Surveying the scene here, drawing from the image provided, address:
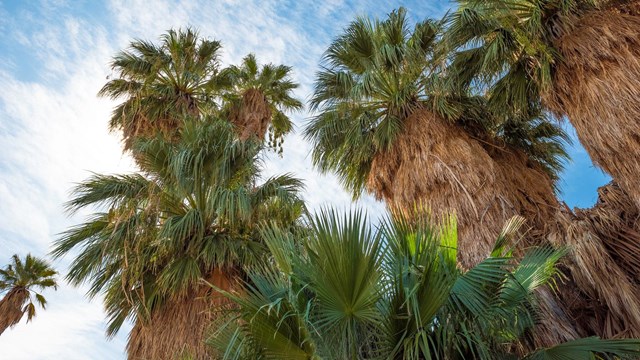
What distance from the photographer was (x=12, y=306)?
57.9ft

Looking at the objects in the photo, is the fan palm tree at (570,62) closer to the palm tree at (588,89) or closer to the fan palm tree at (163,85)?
the palm tree at (588,89)

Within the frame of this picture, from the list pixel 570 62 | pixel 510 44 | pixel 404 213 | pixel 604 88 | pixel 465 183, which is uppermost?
pixel 510 44

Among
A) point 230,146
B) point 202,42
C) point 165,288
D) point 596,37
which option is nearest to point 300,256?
point 165,288

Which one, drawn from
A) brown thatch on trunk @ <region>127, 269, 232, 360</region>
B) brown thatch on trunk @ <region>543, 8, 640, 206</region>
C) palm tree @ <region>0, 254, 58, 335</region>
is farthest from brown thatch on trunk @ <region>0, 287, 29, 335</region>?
brown thatch on trunk @ <region>543, 8, 640, 206</region>

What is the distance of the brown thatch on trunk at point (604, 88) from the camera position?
225 inches

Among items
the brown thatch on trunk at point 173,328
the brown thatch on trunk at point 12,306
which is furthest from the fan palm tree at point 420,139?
the brown thatch on trunk at point 12,306

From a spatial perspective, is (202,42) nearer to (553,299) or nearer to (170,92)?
(170,92)

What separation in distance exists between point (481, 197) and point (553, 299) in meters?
1.89

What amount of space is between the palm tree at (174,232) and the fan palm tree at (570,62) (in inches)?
160

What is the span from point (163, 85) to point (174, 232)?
5410 millimetres

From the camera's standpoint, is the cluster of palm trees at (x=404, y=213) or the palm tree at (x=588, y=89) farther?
the palm tree at (x=588, y=89)

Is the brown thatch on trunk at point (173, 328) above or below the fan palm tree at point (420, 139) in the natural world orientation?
below

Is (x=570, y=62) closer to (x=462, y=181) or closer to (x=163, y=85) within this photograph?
(x=462, y=181)

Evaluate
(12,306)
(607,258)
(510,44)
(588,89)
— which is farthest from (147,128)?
(12,306)
